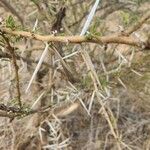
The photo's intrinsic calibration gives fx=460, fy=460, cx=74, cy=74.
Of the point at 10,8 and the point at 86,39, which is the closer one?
the point at 86,39

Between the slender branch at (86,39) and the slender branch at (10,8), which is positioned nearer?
the slender branch at (86,39)

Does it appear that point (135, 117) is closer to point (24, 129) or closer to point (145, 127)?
point (145, 127)

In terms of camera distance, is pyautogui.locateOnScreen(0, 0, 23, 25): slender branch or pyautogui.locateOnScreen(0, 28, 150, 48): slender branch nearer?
pyautogui.locateOnScreen(0, 28, 150, 48): slender branch

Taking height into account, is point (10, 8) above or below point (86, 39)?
above

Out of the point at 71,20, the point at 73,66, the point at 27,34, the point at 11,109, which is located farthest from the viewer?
the point at 71,20

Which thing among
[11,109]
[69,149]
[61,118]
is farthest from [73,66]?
[11,109]

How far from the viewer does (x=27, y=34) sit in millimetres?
922

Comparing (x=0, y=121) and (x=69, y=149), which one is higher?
(x=0, y=121)

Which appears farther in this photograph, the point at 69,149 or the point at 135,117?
the point at 135,117

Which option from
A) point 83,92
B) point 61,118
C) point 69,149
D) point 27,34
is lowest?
point 69,149

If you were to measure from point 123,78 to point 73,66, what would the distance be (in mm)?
241

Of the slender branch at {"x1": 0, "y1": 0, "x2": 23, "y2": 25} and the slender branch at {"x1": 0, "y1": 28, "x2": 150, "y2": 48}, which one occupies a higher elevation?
the slender branch at {"x1": 0, "y1": 0, "x2": 23, "y2": 25}

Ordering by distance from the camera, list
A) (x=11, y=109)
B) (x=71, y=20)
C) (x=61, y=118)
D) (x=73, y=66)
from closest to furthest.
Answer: (x=11, y=109)
(x=73, y=66)
(x=61, y=118)
(x=71, y=20)

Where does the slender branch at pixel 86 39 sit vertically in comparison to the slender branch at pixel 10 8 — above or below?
below
